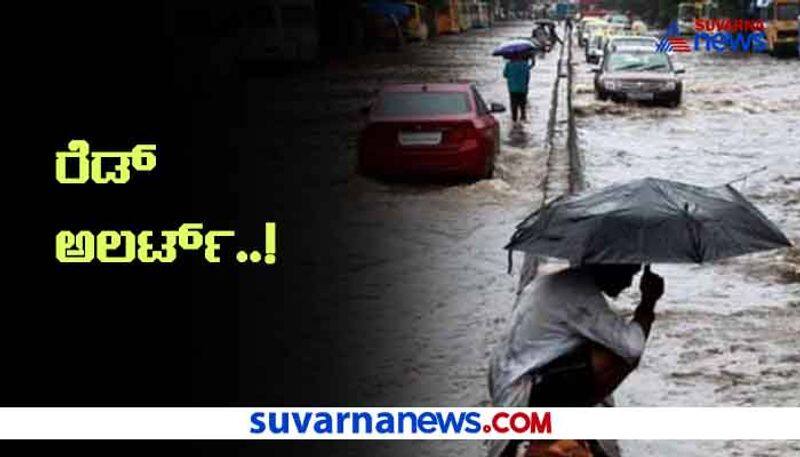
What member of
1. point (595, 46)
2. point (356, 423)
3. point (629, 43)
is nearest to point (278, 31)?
point (629, 43)

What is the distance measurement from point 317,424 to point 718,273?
269 inches

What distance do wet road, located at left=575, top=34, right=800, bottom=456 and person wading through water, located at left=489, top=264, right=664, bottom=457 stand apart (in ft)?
10.3

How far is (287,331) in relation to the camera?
10.2 m

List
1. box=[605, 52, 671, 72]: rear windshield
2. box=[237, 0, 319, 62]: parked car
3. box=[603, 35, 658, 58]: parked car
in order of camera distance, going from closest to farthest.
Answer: box=[605, 52, 671, 72]: rear windshield, box=[603, 35, 658, 58]: parked car, box=[237, 0, 319, 62]: parked car

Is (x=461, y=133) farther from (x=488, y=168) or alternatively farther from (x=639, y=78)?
(x=639, y=78)

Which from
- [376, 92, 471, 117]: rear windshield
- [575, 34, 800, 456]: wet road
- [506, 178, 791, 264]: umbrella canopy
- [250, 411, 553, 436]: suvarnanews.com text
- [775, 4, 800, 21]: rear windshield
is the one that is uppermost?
[775, 4, 800, 21]: rear windshield

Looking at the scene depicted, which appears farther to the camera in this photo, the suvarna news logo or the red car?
the suvarna news logo

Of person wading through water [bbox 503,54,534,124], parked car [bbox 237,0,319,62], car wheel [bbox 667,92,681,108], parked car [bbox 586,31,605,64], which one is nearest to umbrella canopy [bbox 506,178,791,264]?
person wading through water [bbox 503,54,534,124]

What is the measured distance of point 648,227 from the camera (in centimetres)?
464

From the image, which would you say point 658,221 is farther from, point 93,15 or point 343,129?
point 343,129

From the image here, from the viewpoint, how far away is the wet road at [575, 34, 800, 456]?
8.86 metres

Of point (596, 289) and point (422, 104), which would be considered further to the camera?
point (422, 104)

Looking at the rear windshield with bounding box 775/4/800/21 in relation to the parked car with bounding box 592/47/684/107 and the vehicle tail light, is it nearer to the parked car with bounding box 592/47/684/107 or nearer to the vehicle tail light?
the parked car with bounding box 592/47/684/107

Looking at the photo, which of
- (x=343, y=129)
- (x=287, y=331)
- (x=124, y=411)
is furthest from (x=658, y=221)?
(x=343, y=129)
